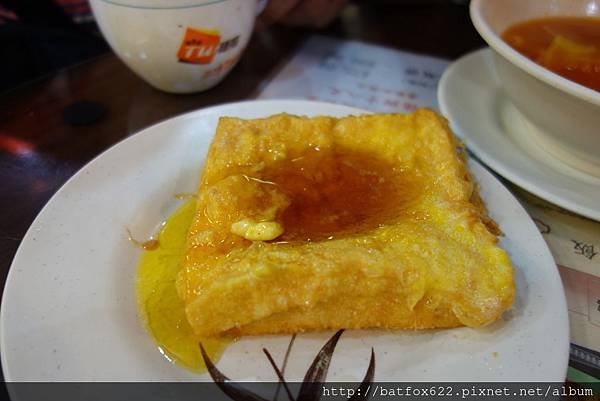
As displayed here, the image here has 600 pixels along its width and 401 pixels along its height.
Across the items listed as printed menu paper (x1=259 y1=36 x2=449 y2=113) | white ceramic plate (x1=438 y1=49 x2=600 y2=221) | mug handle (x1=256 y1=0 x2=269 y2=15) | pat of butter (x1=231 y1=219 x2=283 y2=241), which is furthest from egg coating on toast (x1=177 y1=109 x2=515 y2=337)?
mug handle (x1=256 y1=0 x2=269 y2=15)

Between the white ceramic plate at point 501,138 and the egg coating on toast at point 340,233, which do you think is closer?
the egg coating on toast at point 340,233

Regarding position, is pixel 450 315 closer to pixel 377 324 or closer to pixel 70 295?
pixel 377 324

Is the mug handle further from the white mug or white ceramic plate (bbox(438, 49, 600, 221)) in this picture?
white ceramic plate (bbox(438, 49, 600, 221))

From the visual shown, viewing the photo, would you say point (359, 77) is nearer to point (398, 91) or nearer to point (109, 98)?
point (398, 91)

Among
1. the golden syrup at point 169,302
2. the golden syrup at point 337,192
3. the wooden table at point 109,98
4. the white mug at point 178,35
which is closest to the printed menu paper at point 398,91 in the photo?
the wooden table at point 109,98

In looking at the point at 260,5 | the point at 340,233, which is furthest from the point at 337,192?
the point at 260,5

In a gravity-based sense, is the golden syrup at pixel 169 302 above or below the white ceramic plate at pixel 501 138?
below

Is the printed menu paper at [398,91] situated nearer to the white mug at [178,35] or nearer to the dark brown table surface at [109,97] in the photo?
the dark brown table surface at [109,97]
